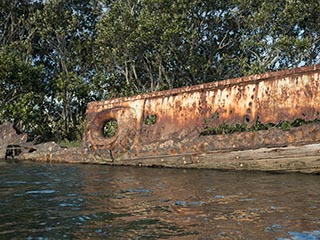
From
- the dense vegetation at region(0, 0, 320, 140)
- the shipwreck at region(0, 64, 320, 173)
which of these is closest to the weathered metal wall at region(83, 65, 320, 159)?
the shipwreck at region(0, 64, 320, 173)

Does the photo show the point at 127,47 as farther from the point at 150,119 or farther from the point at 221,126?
the point at 221,126

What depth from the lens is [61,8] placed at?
2180cm

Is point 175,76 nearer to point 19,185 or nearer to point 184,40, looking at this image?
point 184,40

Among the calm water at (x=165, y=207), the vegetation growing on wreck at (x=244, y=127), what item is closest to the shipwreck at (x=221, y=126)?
the vegetation growing on wreck at (x=244, y=127)

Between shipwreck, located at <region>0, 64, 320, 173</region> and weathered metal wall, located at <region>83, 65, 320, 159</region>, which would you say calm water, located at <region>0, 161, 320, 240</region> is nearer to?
shipwreck, located at <region>0, 64, 320, 173</region>

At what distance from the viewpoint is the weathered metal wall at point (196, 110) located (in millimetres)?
6215

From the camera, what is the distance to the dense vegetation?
18.0 meters

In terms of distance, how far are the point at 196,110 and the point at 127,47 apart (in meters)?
11.9

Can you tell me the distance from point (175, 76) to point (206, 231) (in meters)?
18.4

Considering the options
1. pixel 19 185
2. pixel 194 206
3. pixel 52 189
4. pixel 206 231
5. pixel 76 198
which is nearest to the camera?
pixel 206 231

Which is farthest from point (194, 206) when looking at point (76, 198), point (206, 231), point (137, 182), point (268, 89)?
point (268, 89)

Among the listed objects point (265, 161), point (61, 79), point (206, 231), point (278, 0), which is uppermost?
point (278, 0)

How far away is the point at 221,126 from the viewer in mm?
7043

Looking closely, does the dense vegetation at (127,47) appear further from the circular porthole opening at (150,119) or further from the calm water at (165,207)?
the calm water at (165,207)
